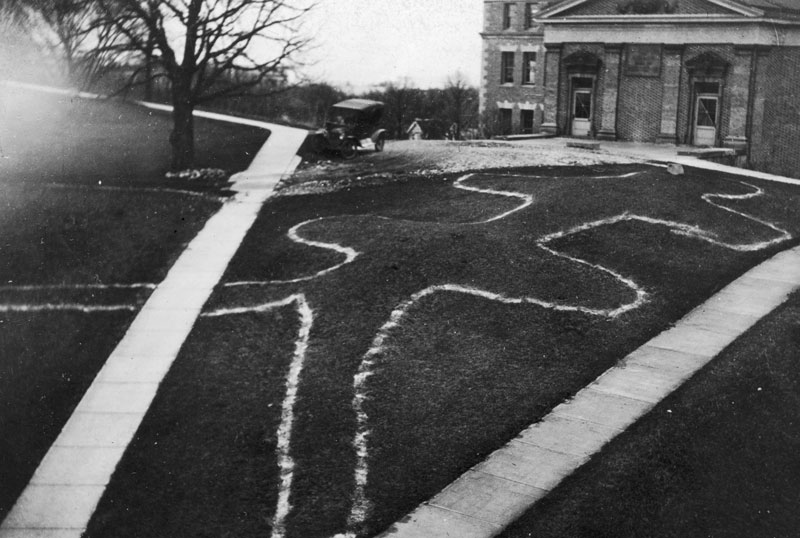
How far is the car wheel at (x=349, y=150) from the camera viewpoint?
33.2 m

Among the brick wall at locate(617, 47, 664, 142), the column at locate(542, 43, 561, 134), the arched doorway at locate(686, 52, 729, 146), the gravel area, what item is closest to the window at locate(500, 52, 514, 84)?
the column at locate(542, 43, 561, 134)

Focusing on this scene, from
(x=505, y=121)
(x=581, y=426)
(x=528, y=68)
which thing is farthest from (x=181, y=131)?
(x=528, y=68)

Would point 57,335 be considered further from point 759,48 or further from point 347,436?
point 759,48

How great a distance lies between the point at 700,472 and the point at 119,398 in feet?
30.3

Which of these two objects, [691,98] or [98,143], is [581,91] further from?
[98,143]

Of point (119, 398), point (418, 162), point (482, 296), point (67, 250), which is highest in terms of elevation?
point (418, 162)

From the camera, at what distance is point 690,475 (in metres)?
10.7

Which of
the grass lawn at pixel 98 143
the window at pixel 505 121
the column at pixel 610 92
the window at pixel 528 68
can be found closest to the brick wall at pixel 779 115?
the column at pixel 610 92

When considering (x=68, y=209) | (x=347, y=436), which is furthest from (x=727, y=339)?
(x=68, y=209)

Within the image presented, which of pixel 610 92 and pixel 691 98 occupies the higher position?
pixel 610 92

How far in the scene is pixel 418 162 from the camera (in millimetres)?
30656

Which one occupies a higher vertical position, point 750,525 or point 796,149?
point 796,149

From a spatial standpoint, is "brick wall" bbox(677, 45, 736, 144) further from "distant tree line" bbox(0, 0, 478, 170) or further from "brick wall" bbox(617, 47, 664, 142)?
"distant tree line" bbox(0, 0, 478, 170)

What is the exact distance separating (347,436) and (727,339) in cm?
712
